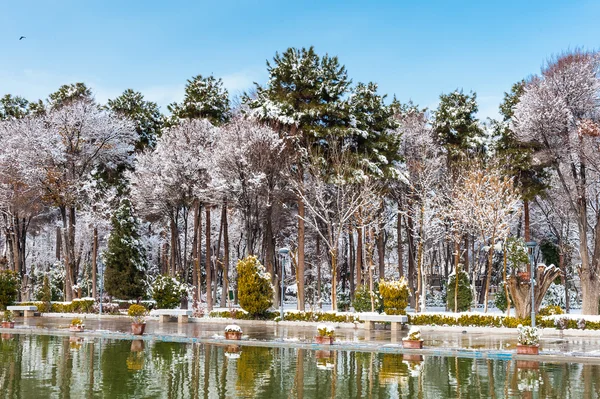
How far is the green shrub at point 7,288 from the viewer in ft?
142

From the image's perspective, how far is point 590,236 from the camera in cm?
5450

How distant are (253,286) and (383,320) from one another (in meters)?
7.26

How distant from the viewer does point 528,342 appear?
63.3 feet

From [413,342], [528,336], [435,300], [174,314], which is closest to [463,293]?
[435,300]

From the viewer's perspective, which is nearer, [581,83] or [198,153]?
[581,83]

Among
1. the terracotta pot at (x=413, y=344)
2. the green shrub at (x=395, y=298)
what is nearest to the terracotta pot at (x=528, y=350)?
the terracotta pot at (x=413, y=344)

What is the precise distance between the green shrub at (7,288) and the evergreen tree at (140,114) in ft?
44.1

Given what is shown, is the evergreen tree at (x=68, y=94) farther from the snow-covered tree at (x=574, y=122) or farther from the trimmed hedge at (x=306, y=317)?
the snow-covered tree at (x=574, y=122)

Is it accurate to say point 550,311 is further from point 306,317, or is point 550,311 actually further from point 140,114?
point 140,114

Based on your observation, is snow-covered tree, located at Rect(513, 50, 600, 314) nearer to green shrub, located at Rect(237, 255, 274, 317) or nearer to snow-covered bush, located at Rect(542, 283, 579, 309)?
snow-covered bush, located at Rect(542, 283, 579, 309)

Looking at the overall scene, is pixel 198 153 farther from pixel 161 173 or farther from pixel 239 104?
pixel 239 104

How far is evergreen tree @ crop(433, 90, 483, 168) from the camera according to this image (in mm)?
46031

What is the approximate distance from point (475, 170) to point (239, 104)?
62.8 feet

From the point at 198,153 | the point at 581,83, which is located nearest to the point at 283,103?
the point at 198,153
